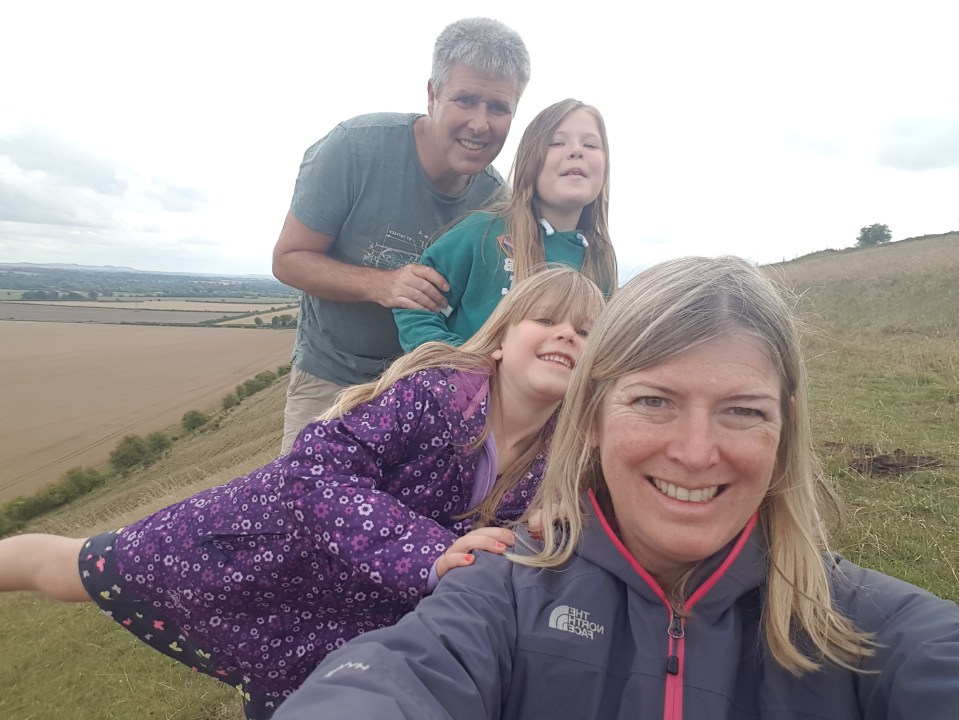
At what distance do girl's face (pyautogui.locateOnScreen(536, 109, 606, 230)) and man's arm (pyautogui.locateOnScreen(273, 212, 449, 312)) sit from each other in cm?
70

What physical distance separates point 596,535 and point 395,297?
181 cm

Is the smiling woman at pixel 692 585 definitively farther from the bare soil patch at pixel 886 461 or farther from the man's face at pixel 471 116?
the bare soil patch at pixel 886 461

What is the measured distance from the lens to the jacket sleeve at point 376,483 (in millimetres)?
2102

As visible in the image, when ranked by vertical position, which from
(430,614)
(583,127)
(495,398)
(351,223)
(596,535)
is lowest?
(430,614)

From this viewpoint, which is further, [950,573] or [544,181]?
[950,573]

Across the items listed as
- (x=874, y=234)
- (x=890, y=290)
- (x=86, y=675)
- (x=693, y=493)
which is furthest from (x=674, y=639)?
(x=874, y=234)

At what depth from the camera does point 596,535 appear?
1.71m

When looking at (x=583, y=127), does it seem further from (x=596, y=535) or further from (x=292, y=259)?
(x=596, y=535)

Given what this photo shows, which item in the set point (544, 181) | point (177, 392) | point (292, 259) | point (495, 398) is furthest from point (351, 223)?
point (177, 392)

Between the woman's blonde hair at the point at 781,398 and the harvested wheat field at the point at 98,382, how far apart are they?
3923 centimetres

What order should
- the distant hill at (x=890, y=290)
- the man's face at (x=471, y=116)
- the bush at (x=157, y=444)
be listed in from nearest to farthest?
1. the man's face at (x=471, y=116)
2. the distant hill at (x=890, y=290)
3. the bush at (x=157, y=444)

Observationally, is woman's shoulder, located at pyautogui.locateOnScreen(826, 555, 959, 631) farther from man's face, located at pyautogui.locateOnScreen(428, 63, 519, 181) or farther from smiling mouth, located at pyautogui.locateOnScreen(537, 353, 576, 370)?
man's face, located at pyautogui.locateOnScreen(428, 63, 519, 181)

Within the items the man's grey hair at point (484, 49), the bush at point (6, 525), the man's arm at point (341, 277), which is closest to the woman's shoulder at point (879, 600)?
the man's arm at point (341, 277)

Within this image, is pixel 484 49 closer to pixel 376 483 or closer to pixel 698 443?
pixel 376 483
